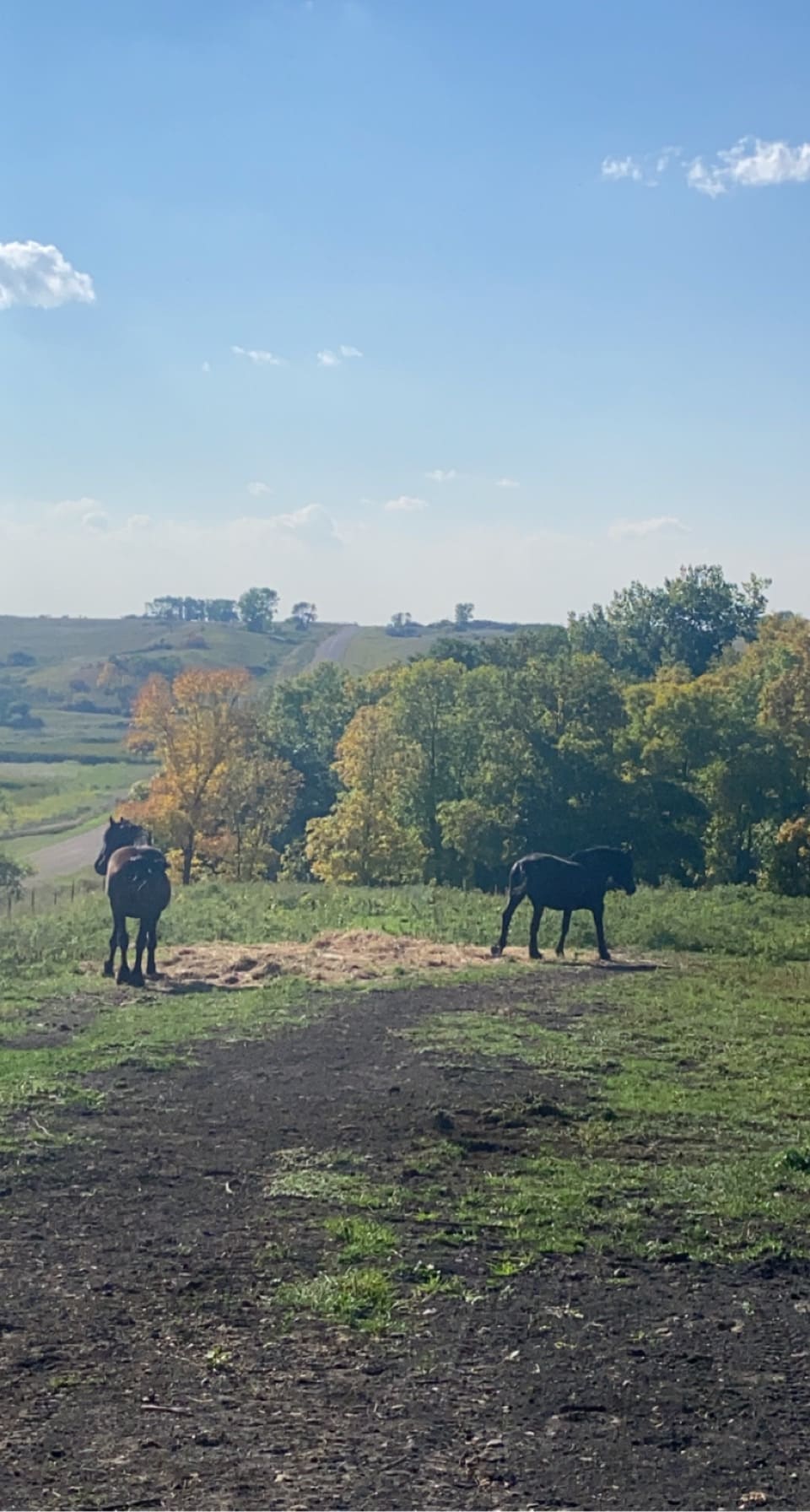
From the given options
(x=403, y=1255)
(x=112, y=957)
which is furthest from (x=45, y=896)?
(x=403, y=1255)

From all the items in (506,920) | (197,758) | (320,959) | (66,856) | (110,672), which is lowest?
(66,856)

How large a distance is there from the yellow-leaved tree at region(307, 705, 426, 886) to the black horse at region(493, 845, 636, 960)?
29069 mm

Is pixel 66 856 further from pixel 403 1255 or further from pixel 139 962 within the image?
pixel 403 1255

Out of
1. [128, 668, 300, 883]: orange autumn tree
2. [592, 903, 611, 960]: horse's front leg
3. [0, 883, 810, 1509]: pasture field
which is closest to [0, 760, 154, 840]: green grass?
[128, 668, 300, 883]: orange autumn tree

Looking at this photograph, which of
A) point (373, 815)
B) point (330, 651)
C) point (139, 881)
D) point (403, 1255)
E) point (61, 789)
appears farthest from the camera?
point (330, 651)

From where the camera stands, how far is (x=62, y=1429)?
693 cm

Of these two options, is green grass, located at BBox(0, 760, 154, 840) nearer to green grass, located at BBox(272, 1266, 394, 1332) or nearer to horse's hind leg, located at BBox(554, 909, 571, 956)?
horse's hind leg, located at BBox(554, 909, 571, 956)

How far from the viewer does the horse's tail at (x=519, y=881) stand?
2550 centimetres

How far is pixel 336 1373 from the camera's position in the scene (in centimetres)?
771

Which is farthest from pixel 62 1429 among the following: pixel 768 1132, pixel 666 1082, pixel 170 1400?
pixel 666 1082

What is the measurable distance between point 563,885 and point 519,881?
840 mm

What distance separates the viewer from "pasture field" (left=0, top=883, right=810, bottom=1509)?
22.2 ft

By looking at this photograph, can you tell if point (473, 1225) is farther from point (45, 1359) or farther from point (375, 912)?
point (375, 912)

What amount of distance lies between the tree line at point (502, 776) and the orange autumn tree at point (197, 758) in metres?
0.08
